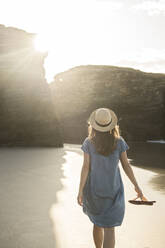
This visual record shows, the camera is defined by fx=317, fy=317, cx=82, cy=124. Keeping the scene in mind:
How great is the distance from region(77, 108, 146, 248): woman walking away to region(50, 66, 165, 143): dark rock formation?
131ft

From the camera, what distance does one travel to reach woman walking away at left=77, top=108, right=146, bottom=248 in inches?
151

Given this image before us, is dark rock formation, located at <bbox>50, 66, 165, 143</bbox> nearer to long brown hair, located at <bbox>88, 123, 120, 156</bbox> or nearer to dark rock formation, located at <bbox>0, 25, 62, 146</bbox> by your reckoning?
dark rock formation, located at <bbox>0, 25, 62, 146</bbox>

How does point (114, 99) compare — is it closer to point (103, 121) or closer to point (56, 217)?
point (56, 217)

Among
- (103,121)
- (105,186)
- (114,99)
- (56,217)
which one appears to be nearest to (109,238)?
(105,186)

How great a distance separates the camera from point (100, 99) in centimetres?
7338

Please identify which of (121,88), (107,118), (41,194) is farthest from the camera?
(121,88)

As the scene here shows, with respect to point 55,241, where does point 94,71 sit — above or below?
above

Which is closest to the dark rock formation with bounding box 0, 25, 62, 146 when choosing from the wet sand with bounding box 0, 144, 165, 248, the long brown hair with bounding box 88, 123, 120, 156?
the wet sand with bounding box 0, 144, 165, 248

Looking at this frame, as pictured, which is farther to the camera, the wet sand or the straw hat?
the wet sand

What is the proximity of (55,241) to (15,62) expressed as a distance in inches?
838

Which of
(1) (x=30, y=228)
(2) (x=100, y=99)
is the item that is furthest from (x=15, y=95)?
(2) (x=100, y=99)

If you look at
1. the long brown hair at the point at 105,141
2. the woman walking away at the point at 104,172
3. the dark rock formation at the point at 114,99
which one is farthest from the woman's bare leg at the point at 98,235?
the dark rock formation at the point at 114,99

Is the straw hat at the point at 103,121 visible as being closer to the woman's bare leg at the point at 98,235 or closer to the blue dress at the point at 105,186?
the blue dress at the point at 105,186

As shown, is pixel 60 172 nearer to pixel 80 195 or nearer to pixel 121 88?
pixel 80 195
